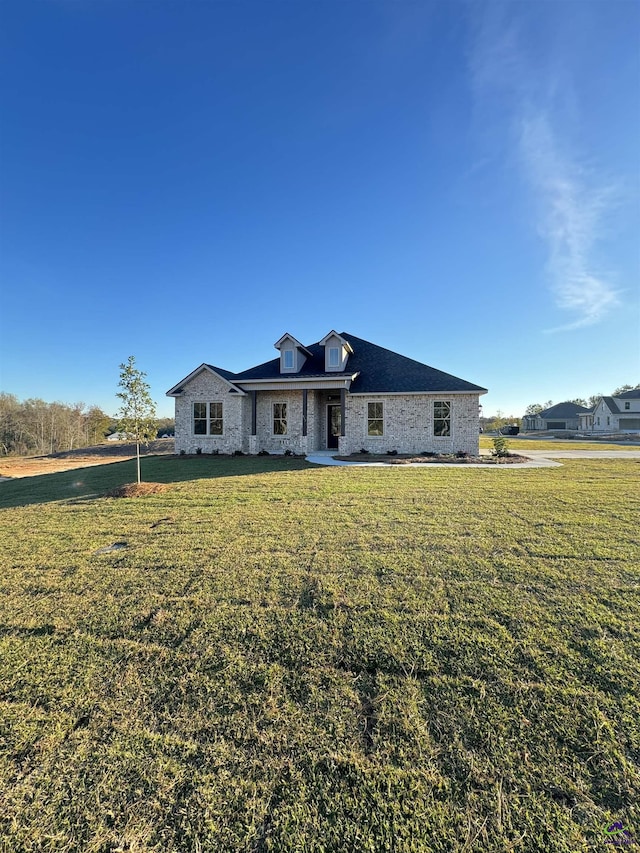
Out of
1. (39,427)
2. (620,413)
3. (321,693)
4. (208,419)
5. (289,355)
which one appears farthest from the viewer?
(620,413)

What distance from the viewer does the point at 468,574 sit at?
404cm

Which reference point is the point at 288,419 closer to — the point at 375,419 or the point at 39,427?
the point at 375,419

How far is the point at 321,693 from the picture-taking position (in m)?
2.45

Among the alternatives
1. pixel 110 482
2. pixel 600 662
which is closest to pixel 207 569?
pixel 600 662

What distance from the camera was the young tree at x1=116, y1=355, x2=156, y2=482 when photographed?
386 inches

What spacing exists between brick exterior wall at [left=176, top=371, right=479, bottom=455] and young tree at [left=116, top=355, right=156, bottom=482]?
7.71 m

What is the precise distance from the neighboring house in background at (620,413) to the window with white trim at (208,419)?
179ft

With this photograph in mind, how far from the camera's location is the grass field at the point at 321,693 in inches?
67.1

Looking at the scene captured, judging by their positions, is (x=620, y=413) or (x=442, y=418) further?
(x=620, y=413)

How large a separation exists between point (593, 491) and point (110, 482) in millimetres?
13675

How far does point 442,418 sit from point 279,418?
8.38m

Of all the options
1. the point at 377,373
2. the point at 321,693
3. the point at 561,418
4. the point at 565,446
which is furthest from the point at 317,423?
the point at 561,418

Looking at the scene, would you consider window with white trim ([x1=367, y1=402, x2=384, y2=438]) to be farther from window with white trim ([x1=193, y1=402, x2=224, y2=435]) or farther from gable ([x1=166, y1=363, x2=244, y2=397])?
window with white trim ([x1=193, y1=402, x2=224, y2=435])

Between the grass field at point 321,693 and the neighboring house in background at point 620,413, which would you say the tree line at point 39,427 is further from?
the neighboring house in background at point 620,413
